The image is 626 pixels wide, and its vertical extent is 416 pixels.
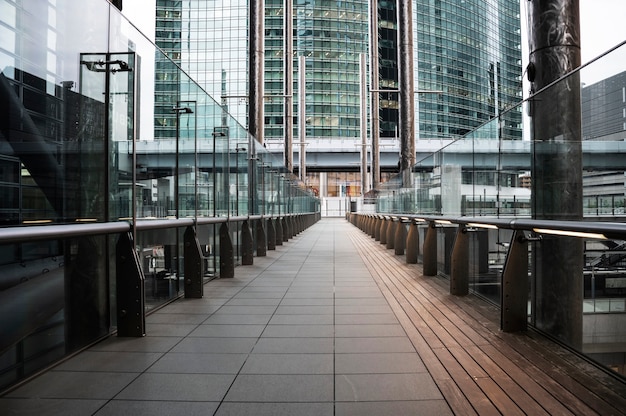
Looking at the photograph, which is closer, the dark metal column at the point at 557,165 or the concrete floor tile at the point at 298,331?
the dark metal column at the point at 557,165

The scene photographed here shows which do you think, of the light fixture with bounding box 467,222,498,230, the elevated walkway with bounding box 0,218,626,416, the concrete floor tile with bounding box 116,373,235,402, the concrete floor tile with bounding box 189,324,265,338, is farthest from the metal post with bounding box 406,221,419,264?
the concrete floor tile with bounding box 116,373,235,402

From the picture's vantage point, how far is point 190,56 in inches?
2798

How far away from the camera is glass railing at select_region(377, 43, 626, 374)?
3264mm

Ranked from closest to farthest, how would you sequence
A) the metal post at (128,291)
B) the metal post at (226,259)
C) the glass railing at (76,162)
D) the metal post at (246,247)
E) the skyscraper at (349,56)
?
→ the glass railing at (76,162)
the metal post at (128,291)
the metal post at (226,259)
the metal post at (246,247)
the skyscraper at (349,56)

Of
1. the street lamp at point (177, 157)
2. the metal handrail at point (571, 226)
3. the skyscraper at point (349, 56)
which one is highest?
the skyscraper at point (349, 56)

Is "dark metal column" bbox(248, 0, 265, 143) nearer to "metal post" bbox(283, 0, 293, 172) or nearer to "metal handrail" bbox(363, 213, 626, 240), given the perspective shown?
"metal post" bbox(283, 0, 293, 172)

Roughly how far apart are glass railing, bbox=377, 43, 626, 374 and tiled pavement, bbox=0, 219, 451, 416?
4.31 ft

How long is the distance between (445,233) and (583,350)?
403 cm

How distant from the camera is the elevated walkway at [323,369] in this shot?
2670 millimetres

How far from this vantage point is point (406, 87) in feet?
56.9

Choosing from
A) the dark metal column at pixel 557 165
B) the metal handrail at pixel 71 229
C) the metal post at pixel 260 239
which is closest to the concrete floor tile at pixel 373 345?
the dark metal column at pixel 557 165

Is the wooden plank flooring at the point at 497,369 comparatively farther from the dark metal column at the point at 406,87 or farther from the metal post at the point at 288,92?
the metal post at the point at 288,92

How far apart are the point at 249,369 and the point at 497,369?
61.9 inches

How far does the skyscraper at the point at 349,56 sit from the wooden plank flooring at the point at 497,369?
6315 cm
